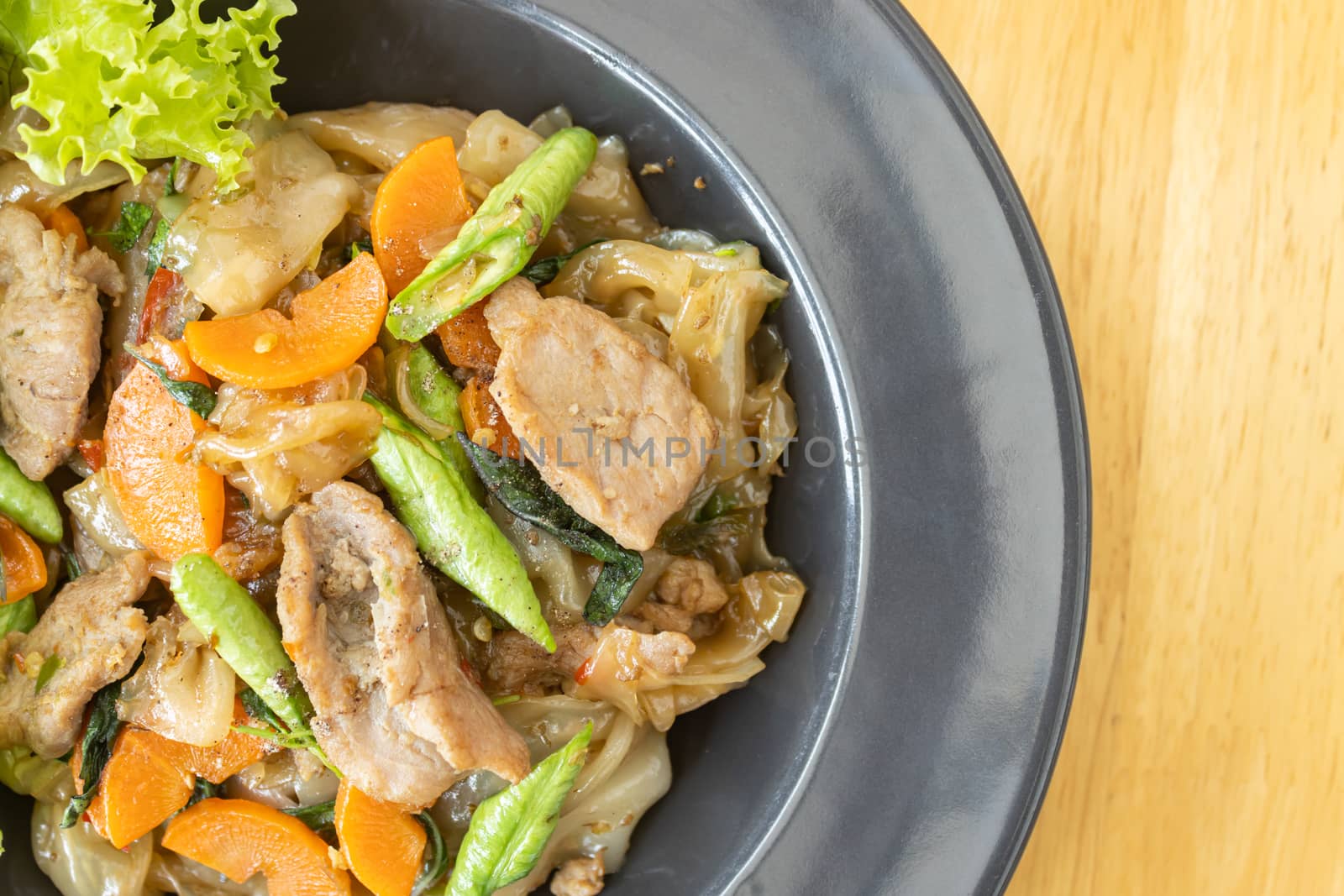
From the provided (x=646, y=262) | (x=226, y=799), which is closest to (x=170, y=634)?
(x=226, y=799)

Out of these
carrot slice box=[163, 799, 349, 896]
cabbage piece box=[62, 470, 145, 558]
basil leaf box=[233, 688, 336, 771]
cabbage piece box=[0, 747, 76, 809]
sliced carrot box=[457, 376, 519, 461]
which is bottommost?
cabbage piece box=[0, 747, 76, 809]

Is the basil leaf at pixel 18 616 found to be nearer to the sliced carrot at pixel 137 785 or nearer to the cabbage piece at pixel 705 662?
the sliced carrot at pixel 137 785

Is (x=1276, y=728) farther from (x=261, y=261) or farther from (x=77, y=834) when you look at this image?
(x=77, y=834)

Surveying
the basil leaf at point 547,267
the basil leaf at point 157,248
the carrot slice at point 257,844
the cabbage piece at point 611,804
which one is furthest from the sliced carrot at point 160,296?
the cabbage piece at point 611,804

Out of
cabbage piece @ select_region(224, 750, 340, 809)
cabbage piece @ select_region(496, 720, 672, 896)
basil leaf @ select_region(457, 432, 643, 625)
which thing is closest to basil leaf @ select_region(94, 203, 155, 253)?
basil leaf @ select_region(457, 432, 643, 625)

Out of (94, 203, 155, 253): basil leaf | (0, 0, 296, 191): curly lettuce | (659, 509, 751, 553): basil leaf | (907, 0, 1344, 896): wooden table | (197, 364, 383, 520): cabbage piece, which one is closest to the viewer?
(0, 0, 296, 191): curly lettuce

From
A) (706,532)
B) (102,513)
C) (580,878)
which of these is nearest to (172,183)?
(102,513)

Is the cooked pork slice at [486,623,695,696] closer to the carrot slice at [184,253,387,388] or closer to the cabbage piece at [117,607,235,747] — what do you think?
the cabbage piece at [117,607,235,747]
